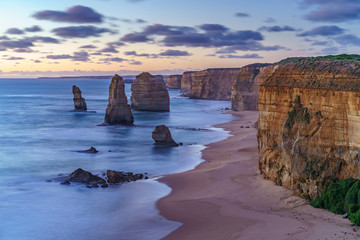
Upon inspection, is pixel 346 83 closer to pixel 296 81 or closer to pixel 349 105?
pixel 349 105

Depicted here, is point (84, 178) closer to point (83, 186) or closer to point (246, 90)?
point (83, 186)

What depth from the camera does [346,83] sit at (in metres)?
21.7

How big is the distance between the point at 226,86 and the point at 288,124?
135998mm

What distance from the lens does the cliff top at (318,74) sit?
71.6ft

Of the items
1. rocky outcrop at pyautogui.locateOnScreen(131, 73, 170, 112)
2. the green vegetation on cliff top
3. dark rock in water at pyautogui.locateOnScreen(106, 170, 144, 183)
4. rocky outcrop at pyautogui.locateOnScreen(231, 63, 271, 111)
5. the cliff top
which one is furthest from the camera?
rocky outcrop at pyautogui.locateOnScreen(231, 63, 271, 111)

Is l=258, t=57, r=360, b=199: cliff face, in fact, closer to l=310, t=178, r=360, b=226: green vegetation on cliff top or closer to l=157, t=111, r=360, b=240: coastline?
l=310, t=178, r=360, b=226: green vegetation on cliff top

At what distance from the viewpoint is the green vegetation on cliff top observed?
19.3 meters

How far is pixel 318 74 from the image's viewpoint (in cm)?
2366

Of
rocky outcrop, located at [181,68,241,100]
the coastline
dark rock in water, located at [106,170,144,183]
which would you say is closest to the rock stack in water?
dark rock in water, located at [106,170,144,183]

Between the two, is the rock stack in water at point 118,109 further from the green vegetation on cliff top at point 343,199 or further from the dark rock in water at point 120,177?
the green vegetation on cliff top at point 343,199

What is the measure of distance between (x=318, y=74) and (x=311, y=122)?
2.99m

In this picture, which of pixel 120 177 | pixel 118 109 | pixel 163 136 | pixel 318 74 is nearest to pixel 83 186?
pixel 120 177

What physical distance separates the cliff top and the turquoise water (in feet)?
38.6

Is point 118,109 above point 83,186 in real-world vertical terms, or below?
above
